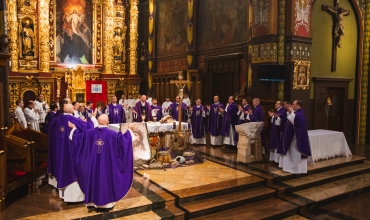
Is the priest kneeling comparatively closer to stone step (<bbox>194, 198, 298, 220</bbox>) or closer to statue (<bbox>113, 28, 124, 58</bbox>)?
stone step (<bbox>194, 198, 298, 220</bbox>)

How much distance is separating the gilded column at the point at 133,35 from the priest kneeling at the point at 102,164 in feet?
45.2

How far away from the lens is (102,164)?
5.50m

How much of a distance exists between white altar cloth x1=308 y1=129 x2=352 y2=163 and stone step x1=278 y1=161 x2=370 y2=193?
0.59 metres

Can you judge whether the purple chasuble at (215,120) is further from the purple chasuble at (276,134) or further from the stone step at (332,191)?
the stone step at (332,191)

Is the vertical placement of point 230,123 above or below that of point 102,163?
above

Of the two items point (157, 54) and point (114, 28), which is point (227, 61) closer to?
point (157, 54)

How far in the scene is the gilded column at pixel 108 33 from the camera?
1834 cm

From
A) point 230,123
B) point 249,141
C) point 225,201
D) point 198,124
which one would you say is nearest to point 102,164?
point 225,201

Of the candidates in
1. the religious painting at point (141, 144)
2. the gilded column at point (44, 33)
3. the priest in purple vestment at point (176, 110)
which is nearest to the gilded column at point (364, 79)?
the priest in purple vestment at point (176, 110)

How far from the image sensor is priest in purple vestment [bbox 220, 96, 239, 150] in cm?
1057

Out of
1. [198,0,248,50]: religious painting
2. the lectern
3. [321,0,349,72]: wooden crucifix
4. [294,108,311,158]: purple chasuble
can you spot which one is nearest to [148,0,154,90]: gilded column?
[198,0,248,50]: religious painting

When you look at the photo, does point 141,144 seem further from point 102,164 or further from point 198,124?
point 198,124

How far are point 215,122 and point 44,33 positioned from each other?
10696mm

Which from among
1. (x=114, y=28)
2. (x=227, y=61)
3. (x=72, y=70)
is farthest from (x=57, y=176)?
(x=114, y=28)
